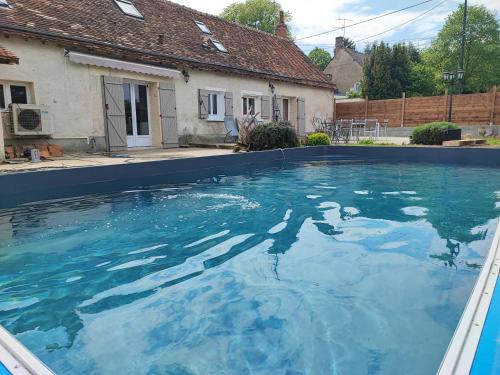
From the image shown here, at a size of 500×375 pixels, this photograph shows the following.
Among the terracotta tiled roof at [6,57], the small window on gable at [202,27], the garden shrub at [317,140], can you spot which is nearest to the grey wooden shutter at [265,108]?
the small window on gable at [202,27]

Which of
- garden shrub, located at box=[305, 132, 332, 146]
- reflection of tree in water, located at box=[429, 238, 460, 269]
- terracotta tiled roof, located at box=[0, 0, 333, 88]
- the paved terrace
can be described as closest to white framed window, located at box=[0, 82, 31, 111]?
terracotta tiled roof, located at box=[0, 0, 333, 88]

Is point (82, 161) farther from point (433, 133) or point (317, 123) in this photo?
point (317, 123)

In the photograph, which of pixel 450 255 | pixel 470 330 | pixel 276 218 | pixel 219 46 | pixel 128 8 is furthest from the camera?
pixel 219 46

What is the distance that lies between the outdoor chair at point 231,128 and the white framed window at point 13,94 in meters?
6.10

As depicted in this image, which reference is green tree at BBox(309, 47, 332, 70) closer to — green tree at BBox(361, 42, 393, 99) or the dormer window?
green tree at BBox(361, 42, 393, 99)

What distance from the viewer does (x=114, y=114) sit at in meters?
10.2

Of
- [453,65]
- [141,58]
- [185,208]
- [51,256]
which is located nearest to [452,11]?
[453,65]

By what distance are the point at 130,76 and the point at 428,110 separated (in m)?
15.2

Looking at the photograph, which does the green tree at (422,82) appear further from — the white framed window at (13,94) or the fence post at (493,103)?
the white framed window at (13,94)

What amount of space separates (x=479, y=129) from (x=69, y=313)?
19.4 metres

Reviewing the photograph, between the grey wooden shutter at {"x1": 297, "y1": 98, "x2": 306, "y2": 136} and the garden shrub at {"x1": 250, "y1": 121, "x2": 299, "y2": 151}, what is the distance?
20.5 feet

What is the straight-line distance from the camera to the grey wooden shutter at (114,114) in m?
10.1

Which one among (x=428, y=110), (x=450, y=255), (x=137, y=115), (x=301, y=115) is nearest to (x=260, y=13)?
(x=428, y=110)

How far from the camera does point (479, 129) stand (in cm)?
1764
